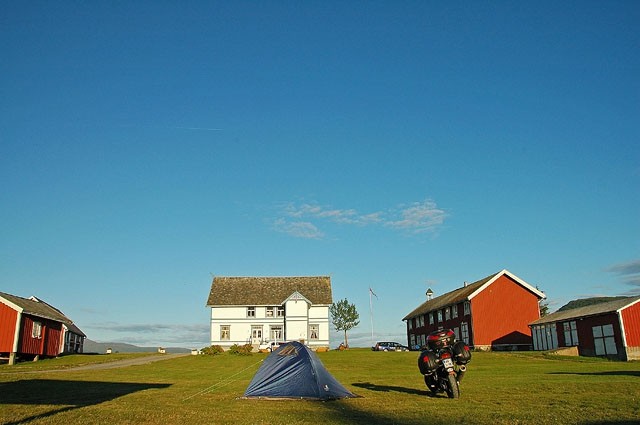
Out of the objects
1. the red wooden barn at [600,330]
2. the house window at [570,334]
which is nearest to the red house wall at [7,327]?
the red wooden barn at [600,330]

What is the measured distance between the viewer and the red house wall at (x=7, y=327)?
42.9 meters

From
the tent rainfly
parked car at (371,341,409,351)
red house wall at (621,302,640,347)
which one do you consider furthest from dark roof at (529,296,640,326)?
the tent rainfly

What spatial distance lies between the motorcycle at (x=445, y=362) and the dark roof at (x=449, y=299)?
133 ft

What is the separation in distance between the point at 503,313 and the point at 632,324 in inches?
582

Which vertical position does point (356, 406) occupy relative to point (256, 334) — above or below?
below

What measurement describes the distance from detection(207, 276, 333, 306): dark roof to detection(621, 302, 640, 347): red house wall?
35.2m

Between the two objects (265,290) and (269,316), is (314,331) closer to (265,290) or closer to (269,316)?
(269,316)

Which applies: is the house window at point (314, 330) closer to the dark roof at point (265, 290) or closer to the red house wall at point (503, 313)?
the dark roof at point (265, 290)

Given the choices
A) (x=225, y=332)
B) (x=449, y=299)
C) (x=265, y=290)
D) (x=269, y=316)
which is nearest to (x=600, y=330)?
(x=449, y=299)

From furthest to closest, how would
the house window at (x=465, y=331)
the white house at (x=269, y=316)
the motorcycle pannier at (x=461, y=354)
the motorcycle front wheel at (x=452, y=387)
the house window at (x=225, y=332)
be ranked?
1. the house window at (x=225, y=332)
2. the white house at (x=269, y=316)
3. the house window at (x=465, y=331)
4. the motorcycle pannier at (x=461, y=354)
5. the motorcycle front wheel at (x=452, y=387)

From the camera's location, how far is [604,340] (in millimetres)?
42688

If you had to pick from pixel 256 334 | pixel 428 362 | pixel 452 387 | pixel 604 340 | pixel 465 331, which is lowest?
pixel 452 387

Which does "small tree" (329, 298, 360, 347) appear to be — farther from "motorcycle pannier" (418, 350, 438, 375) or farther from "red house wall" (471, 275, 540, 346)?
"motorcycle pannier" (418, 350, 438, 375)

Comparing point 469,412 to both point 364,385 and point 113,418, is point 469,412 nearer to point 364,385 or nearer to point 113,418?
point 113,418
